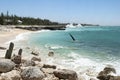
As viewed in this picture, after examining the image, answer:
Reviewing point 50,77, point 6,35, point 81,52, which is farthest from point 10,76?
point 6,35

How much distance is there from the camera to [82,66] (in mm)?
17734

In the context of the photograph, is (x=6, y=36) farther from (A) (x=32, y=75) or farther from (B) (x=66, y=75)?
(A) (x=32, y=75)

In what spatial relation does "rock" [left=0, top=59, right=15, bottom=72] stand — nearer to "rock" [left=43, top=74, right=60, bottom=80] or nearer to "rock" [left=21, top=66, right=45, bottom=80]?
"rock" [left=21, top=66, right=45, bottom=80]

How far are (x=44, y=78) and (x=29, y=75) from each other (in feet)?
2.68

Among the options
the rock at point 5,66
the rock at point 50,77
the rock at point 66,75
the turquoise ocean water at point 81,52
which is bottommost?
the turquoise ocean water at point 81,52

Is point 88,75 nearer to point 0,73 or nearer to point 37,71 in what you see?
point 37,71

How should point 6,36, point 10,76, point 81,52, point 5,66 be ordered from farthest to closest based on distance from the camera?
point 6,36, point 81,52, point 5,66, point 10,76

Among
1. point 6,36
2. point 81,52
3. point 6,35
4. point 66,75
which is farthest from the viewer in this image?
point 6,35

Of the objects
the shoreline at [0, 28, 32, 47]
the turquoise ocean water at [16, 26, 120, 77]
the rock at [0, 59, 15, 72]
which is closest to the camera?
the rock at [0, 59, 15, 72]

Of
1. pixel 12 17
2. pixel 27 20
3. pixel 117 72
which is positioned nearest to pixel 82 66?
pixel 117 72

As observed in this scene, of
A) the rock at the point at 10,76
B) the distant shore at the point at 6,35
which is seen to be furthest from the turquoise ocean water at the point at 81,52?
the rock at the point at 10,76

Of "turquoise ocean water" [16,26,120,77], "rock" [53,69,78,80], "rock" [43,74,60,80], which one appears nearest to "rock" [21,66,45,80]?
"rock" [43,74,60,80]

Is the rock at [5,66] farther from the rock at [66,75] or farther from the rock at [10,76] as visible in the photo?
the rock at [66,75]

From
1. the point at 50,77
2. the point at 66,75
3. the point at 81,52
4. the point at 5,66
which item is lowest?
the point at 81,52
